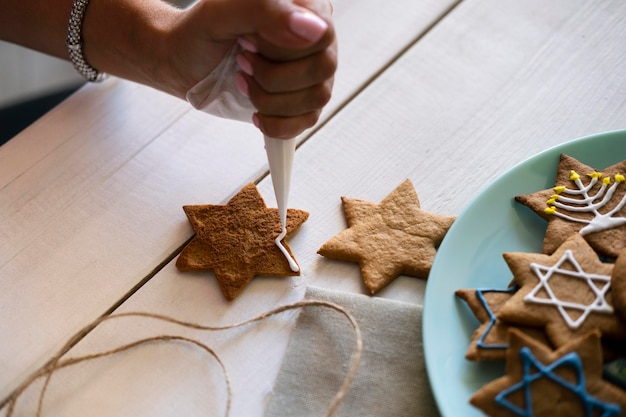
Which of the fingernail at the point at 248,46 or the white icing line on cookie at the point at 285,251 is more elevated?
the fingernail at the point at 248,46

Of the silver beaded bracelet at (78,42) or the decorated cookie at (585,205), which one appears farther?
the silver beaded bracelet at (78,42)

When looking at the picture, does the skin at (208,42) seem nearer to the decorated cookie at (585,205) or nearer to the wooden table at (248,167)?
the wooden table at (248,167)

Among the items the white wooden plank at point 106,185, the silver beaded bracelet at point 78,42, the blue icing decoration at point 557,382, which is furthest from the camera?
the silver beaded bracelet at point 78,42

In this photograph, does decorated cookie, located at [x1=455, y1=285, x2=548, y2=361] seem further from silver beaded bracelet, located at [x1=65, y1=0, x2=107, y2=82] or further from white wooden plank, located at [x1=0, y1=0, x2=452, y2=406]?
silver beaded bracelet, located at [x1=65, y1=0, x2=107, y2=82]

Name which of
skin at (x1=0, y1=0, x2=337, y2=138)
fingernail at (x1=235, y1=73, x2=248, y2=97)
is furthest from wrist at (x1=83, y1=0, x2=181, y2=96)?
fingernail at (x1=235, y1=73, x2=248, y2=97)

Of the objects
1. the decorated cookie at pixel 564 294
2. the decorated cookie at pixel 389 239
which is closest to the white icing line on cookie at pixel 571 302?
the decorated cookie at pixel 564 294

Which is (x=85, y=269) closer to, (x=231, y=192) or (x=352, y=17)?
(x=231, y=192)

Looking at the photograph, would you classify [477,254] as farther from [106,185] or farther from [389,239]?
[106,185]
